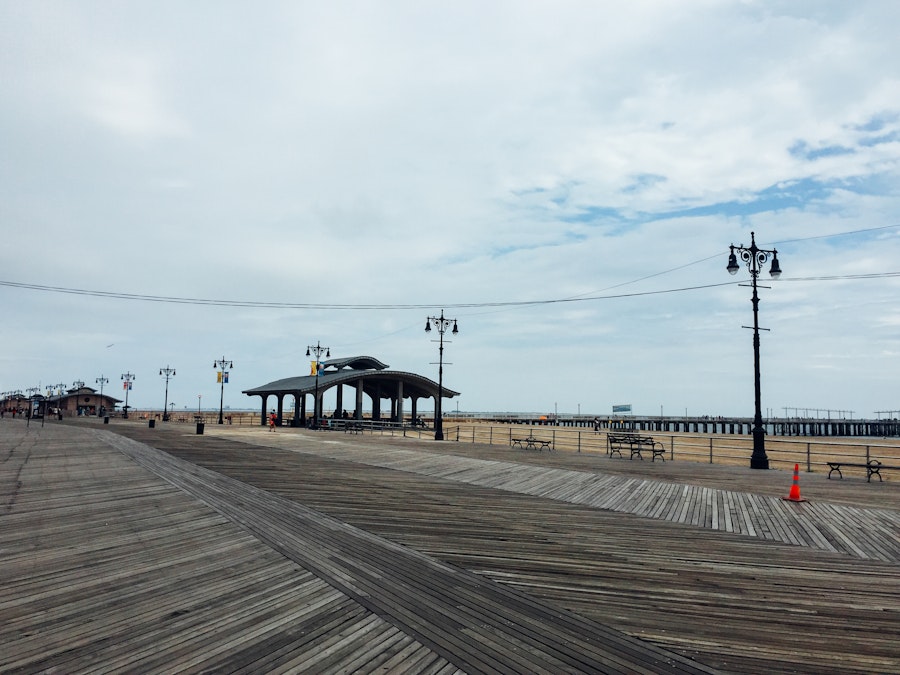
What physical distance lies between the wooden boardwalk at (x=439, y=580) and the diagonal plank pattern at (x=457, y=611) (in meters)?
0.02

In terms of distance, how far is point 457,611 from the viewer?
5.25m

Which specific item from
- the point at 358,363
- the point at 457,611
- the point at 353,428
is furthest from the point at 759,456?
the point at 358,363

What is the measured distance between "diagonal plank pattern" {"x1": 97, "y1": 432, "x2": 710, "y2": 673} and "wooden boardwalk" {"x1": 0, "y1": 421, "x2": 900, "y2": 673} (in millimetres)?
24

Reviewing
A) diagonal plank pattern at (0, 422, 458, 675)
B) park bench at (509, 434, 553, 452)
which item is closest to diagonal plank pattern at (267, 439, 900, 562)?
diagonal plank pattern at (0, 422, 458, 675)

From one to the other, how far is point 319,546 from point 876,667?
20.2 feet

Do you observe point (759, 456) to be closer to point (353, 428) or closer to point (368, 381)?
point (353, 428)

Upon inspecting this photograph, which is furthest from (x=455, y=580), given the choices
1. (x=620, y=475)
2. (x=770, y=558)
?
(x=620, y=475)

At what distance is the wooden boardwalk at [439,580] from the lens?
4.40 m

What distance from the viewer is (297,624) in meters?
4.90

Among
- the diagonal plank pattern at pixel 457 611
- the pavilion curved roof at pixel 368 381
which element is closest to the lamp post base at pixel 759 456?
the diagonal plank pattern at pixel 457 611

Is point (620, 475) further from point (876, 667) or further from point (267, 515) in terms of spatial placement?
point (876, 667)

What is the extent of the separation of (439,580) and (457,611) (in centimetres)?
94

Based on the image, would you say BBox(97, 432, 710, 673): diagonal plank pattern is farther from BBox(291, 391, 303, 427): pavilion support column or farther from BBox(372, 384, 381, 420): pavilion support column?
BBox(372, 384, 381, 420): pavilion support column

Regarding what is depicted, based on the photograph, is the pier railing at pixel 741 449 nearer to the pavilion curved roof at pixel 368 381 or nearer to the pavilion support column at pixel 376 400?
the pavilion curved roof at pixel 368 381
